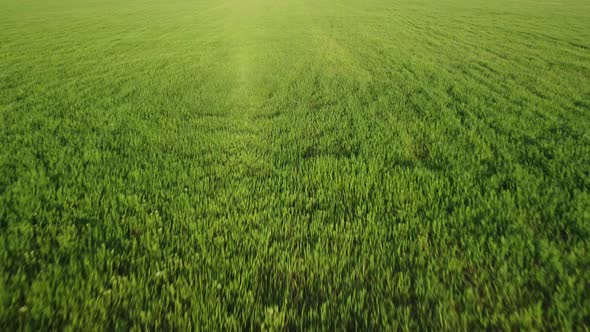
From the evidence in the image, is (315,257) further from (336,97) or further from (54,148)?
(336,97)

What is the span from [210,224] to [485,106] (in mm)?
6250

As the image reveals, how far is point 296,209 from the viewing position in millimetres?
2980

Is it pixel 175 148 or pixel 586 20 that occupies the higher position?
pixel 586 20

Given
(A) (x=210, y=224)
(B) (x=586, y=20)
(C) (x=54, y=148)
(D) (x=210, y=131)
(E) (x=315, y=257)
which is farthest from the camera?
(B) (x=586, y=20)

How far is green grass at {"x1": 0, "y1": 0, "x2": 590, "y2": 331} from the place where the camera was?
1.97 meters

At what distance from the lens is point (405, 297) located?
6.70 feet

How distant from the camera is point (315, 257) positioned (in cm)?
235

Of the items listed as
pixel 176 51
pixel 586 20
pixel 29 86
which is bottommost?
pixel 29 86

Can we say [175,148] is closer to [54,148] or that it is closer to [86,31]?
[54,148]

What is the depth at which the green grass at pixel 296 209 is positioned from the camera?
1.97 metres

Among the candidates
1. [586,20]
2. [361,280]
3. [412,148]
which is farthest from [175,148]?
[586,20]

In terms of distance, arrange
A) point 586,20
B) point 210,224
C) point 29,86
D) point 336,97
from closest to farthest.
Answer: point 210,224 < point 336,97 < point 29,86 < point 586,20

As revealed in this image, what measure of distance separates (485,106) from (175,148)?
251 inches

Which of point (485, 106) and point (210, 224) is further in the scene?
point (485, 106)
